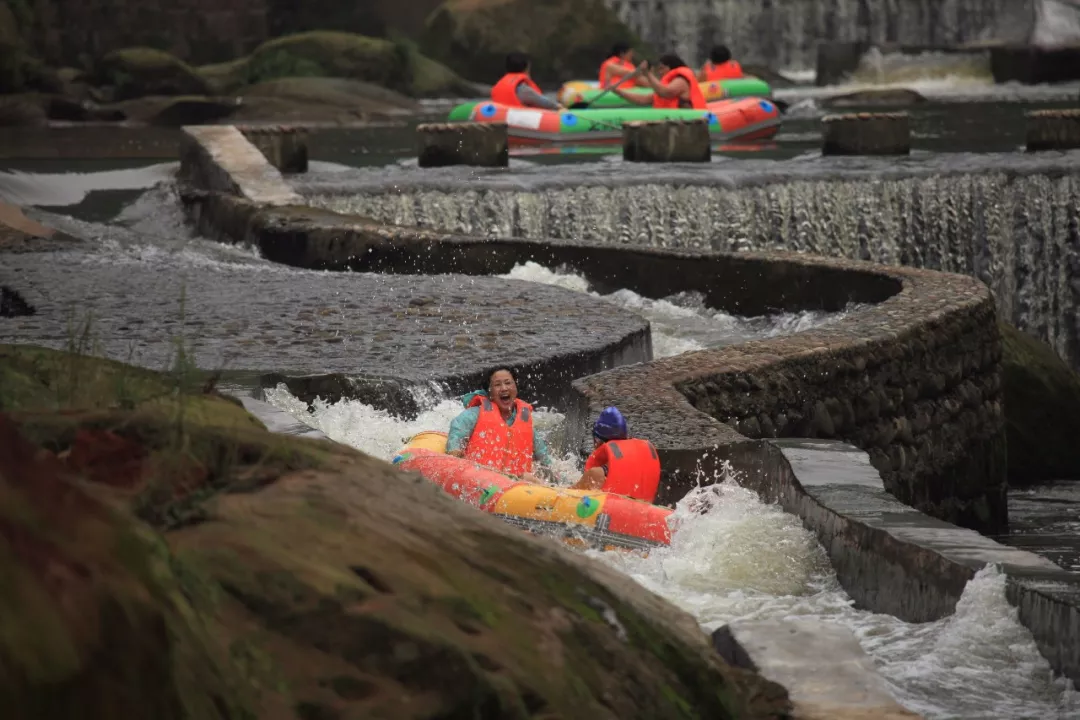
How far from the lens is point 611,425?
7574 millimetres

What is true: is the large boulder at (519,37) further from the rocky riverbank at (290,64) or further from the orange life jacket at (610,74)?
the orange life jacket at (610,74)

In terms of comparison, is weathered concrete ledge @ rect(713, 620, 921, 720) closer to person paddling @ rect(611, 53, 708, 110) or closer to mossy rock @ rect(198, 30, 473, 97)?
person paddling @ rect(611, 53, 708, 110)

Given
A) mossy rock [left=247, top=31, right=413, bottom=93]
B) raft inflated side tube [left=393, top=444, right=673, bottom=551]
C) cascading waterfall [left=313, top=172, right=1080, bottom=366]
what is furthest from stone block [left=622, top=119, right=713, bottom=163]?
mossy rock [left=247, top=31, right=413, bottom=93]

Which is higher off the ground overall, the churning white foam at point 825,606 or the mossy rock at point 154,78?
the mossy rock at point 154,78

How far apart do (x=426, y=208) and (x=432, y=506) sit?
539 inches

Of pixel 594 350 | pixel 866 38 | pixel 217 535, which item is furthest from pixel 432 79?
pixel 217 535

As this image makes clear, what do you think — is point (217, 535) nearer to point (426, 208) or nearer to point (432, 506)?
point (432, 506)

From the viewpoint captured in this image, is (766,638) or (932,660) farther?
(932,660)

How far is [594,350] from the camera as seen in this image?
35.0ft

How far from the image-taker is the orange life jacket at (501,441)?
820cm

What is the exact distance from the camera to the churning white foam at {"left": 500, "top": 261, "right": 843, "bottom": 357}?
1230 cm

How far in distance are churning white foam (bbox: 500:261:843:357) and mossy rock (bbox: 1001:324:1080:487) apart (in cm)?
149

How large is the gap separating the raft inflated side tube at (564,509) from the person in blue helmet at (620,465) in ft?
0.64

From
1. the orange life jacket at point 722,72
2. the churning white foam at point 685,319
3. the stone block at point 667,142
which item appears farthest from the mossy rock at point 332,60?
the churning white foam at point 685,319
